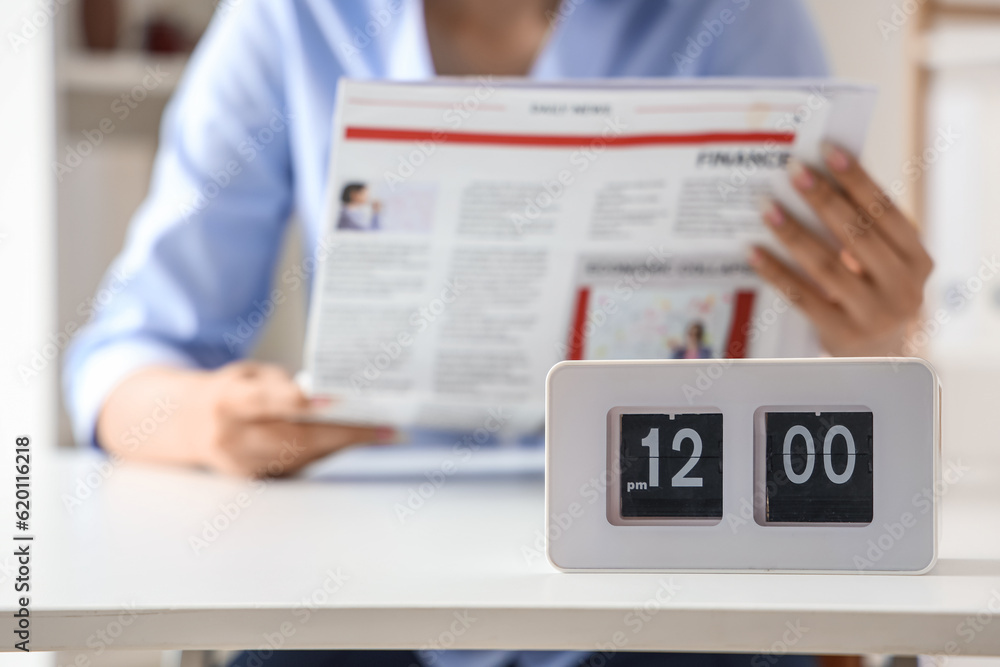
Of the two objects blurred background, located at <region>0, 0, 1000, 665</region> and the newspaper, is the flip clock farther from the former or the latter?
blurred background, located at <region>0, 0, 1000, 665</region>

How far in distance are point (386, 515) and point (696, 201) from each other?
342 mm

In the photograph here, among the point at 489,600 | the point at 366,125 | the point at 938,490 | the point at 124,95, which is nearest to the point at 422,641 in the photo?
the point at 489,600

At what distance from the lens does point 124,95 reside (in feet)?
6.30

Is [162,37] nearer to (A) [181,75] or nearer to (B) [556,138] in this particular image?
(A) [181,75]

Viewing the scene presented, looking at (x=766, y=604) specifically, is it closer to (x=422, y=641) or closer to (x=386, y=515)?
(x=422, y=641)

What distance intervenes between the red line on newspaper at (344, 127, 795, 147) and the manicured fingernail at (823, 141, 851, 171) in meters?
0.03

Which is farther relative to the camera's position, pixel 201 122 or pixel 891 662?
pixel 201 122

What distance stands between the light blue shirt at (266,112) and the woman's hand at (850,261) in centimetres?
32

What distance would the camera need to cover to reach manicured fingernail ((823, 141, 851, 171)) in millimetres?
679

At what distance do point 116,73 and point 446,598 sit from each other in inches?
70.6

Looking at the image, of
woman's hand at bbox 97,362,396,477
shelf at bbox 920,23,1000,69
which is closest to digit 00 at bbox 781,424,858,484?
woman's hand at bbox 97,362,396,477

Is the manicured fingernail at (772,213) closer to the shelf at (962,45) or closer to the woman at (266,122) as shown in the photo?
the woman at (266,122)

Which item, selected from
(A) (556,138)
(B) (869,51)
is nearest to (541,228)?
(A) (556,138)

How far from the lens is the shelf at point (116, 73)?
1.85 meters
